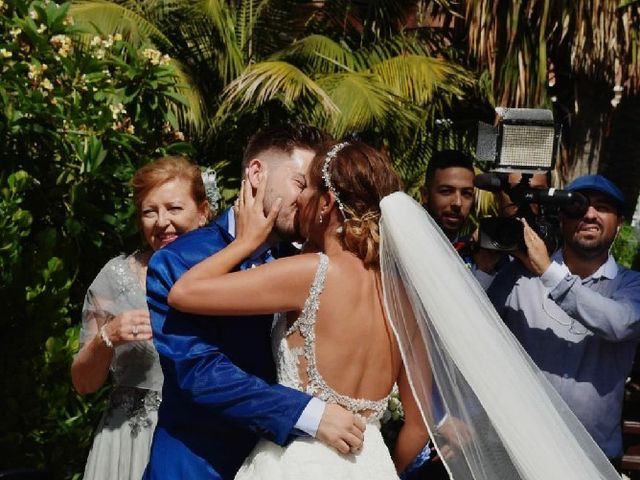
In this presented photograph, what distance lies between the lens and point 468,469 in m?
3.15

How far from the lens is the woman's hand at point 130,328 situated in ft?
12.7

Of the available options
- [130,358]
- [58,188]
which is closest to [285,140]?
[130,358]

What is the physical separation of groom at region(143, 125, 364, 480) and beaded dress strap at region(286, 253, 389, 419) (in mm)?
42

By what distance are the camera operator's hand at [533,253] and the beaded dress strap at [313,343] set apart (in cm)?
136

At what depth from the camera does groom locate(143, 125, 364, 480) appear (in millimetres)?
3086

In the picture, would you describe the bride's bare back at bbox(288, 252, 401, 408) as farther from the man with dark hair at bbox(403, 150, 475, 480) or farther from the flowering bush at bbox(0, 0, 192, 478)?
the flowering bush at bbox(0, 0, 192, 478)

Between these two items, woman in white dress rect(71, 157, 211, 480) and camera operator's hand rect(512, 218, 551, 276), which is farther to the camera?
camera operator's hand rect(512, 218, 551, 276)

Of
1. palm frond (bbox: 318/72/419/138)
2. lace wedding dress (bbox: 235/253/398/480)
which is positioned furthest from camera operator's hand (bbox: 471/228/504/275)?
palm frond (bbox: 318/72/419/138)

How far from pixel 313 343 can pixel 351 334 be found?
11 centimetres

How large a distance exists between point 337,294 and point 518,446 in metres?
0.64

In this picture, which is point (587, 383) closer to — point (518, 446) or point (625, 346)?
point (625, 346)

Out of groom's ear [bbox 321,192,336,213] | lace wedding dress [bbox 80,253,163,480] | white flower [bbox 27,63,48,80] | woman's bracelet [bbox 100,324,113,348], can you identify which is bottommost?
lace wedding dress [bbox 80,253,163,480]

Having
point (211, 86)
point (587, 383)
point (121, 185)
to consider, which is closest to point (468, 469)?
point (587, 383)

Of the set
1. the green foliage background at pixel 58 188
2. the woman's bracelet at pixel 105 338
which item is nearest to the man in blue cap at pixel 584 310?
the green foliage background at pixel 58 188
